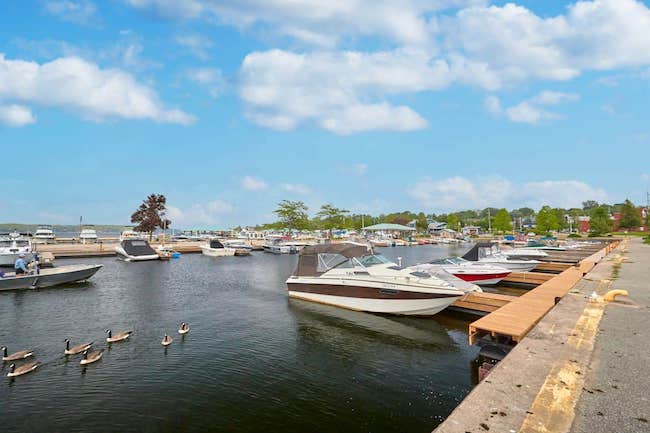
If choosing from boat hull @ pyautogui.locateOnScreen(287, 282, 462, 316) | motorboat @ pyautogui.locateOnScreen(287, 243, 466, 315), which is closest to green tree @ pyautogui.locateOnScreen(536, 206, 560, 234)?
motorboat @ pyautogui.locateOnScreen(287, 243, 466, 315)

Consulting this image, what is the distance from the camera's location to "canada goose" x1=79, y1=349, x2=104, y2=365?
11.0m

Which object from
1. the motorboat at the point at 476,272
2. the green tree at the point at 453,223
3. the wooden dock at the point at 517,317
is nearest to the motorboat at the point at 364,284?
the wooden dock at the point at 517,317

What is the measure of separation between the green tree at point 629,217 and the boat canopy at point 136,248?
114868 millimetres

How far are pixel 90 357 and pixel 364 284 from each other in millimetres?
11108

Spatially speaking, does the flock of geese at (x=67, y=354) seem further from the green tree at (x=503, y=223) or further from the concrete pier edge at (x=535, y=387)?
the green tree at (x=503, y=223)

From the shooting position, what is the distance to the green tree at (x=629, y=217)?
93025 mm

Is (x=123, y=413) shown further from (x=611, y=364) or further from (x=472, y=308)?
(x=472, y=308)

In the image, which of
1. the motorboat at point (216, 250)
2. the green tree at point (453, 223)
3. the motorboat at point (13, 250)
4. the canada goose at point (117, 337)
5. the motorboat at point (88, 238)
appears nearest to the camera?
the canada goose at point (117, 337)

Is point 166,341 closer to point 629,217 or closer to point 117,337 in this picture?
point 117,337

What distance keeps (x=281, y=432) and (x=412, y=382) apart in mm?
4078

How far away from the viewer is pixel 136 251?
45000 mm

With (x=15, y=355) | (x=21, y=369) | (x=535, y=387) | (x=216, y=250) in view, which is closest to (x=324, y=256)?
(x=21, y=369)

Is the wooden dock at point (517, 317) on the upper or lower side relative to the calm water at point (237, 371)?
upper

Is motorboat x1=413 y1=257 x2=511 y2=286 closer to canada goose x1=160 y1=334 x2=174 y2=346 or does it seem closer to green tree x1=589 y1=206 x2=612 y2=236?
canada goose x1=160 y1=334 x2=174 y2=346
